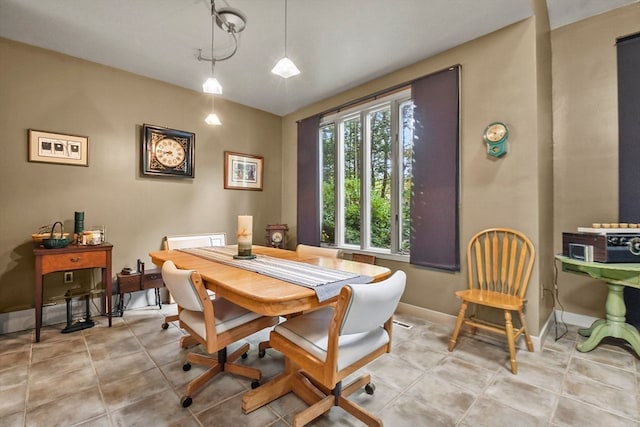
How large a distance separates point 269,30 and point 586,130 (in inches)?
119

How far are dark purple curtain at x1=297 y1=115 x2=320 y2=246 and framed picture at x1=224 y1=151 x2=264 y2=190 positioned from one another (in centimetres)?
65

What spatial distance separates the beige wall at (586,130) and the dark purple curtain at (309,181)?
2678mm

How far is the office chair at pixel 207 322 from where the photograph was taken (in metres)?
1.47

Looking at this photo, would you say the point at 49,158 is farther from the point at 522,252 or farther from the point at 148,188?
the point at 522,252

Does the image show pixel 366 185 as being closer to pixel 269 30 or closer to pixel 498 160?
pixel 498 160

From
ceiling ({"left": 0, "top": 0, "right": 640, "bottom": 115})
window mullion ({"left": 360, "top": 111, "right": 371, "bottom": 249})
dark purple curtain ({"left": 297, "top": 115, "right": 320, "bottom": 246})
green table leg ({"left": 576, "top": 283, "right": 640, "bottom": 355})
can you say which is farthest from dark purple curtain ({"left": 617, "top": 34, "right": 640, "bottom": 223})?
dark purple curtain ({"left": 297, "top": 115, "right": 320, "bottom": 246})

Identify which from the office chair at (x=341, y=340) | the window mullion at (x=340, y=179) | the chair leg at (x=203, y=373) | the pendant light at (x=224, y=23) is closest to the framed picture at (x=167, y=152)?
the pendant light at (x=224, y=23)

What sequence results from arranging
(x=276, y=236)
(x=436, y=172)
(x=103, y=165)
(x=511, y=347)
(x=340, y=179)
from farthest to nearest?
(x=276, y=236), (x=340, y=179), (x=103, y=165), (x=436, y=172), (x=511, y=347)

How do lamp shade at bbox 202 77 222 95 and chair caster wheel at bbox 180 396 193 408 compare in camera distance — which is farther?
lamp shade at bbox 202 77 222 95

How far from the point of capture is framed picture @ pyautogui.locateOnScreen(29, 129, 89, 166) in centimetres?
270

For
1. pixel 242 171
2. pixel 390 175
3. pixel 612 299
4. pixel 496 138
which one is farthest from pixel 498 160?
pixel 242 171

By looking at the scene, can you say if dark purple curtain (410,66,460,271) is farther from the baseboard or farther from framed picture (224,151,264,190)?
framed picture (224,151,264,190)

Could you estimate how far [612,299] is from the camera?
7.35 feet

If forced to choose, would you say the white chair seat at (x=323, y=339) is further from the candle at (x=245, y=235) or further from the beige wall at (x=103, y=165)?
the beige wall at (x=103, y=165)
